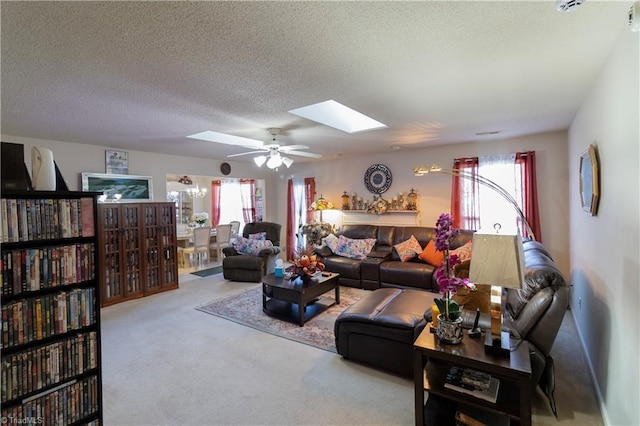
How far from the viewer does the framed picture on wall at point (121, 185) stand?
4484 millimetres

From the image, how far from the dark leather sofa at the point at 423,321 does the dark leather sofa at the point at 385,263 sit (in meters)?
1.26

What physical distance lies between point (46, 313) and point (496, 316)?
2.48m

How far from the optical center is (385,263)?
476 cm

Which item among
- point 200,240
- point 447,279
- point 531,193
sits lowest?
point 200,240

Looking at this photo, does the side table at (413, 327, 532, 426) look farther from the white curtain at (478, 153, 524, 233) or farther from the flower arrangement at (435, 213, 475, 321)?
the white curtain at (478, 153, 524, 233)

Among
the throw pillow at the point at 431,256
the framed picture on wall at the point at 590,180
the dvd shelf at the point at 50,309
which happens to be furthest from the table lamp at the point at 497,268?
the throw pillow at the point at 431,256

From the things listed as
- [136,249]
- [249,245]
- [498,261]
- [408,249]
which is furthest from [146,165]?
[498,261]

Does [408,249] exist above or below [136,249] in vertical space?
below

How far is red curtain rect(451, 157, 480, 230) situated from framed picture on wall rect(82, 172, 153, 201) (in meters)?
5.31

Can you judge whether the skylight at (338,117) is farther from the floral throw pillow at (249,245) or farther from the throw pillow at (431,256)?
the floral throw pillow at (249,245)

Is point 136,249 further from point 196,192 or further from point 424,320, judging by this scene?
point 196,192

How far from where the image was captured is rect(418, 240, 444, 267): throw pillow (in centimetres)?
453

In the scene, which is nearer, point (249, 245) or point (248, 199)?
point (249, 245)

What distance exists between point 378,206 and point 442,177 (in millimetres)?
1292
